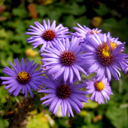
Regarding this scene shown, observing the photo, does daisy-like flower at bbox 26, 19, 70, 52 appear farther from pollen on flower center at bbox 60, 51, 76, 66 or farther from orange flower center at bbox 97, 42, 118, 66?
orange flower center at bbox 97, 42, 118, 66

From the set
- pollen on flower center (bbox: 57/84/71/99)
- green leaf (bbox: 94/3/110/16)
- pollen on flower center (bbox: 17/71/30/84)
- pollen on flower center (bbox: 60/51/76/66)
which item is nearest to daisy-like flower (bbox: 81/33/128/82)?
pollen on flower center (bbox: 60/51/76/66)

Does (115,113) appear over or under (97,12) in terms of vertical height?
under

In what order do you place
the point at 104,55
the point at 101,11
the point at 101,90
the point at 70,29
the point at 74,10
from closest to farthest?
1. the point at 104,55
2. the point at 101,90
3. the point at 70,29
4. the point at 74,10
5. the point at 101,11

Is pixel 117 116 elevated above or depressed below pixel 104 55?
below

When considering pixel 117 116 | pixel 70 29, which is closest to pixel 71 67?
pixel 117 116

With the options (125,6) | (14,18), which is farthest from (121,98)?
(14,18)

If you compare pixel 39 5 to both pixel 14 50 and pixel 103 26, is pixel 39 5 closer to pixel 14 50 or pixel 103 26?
pixel 14 50

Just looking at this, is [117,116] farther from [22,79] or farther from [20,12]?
[20,12]

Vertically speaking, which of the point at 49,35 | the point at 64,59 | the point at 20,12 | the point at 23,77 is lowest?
the point at 23,77
